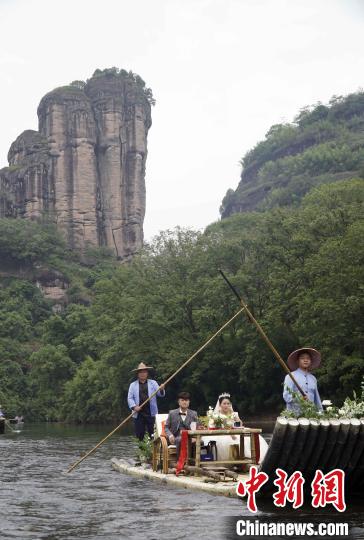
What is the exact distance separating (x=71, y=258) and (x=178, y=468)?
360 feet

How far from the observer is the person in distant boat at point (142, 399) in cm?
1694

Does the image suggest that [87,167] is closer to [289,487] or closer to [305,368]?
[305,368]

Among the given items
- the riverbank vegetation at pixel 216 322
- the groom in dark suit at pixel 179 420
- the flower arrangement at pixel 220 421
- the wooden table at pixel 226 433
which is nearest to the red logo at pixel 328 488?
the wooden table at pixel 226 433

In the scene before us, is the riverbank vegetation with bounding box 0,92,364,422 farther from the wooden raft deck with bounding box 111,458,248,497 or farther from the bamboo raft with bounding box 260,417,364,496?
the bamboo raft with bounding box 260,417,364,496

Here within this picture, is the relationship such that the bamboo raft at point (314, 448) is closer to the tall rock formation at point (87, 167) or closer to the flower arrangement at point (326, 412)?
the flower arrangement at point (326, 412)

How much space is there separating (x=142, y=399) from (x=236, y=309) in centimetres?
3312

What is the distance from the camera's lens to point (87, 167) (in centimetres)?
12912

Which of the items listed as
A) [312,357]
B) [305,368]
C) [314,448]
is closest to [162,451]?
[305,368]

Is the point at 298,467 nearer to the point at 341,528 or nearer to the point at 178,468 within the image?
the point at 341,528

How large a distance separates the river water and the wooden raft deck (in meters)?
0.14

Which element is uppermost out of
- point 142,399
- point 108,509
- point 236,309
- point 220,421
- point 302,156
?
point 302,156

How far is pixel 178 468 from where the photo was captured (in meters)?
13.7

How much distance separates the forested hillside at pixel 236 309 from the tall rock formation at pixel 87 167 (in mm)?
52776

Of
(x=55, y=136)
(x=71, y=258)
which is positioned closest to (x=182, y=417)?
(x=71, y=258)
